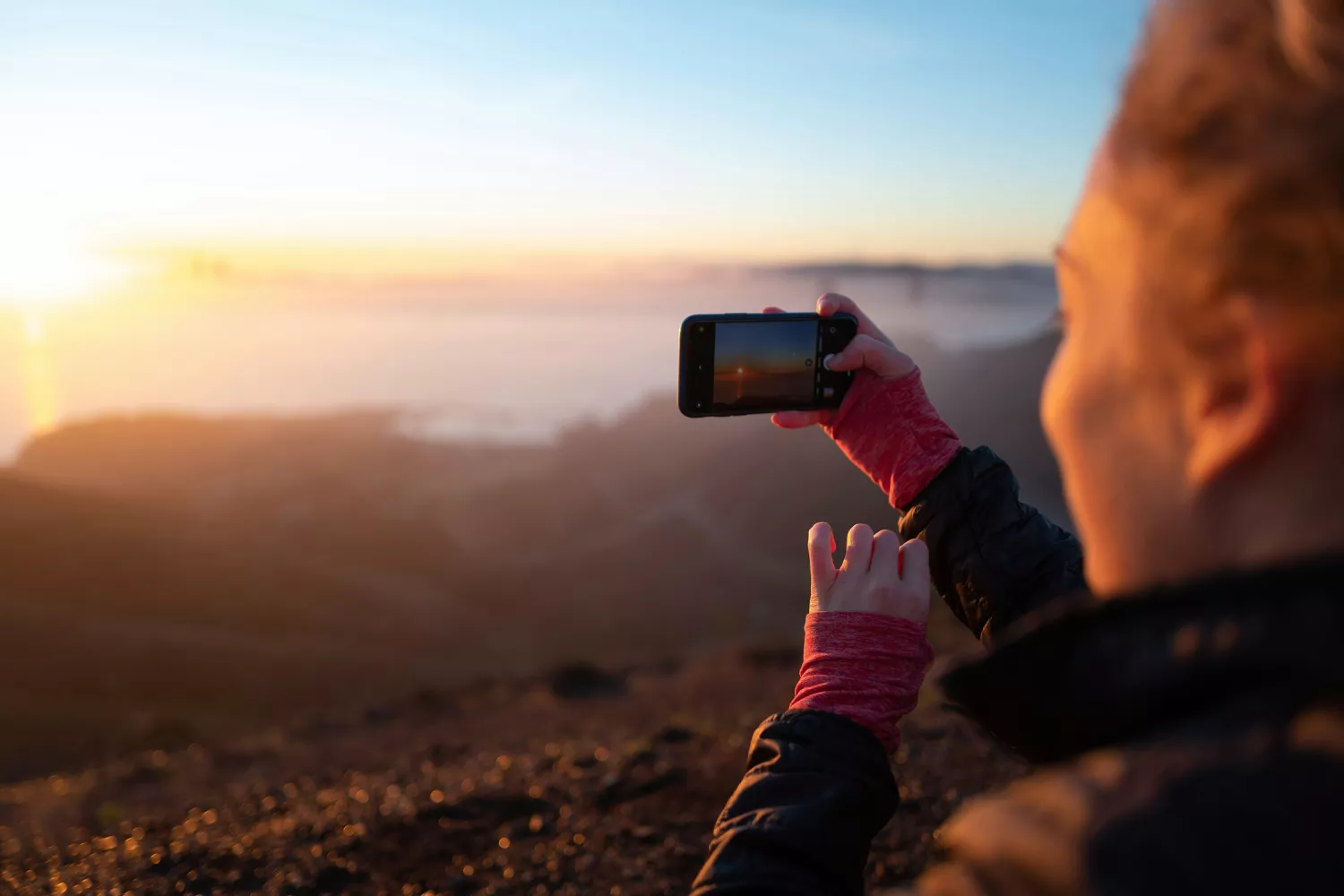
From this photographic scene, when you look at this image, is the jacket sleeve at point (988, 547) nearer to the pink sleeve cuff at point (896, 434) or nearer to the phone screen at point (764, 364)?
the pink sleeve cuff at point (896, 434)

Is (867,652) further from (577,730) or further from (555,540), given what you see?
(555,540)

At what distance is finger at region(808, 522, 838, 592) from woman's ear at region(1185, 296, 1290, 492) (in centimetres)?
104

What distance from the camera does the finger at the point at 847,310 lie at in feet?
10.3

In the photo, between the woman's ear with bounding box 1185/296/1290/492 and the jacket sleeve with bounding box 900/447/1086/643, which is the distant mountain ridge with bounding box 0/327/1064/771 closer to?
the jacket sleeve with bounding box 900/447/1086/643

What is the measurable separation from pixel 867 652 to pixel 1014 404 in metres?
59.1

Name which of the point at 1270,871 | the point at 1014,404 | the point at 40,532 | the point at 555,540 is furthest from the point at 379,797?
the point at 555,540

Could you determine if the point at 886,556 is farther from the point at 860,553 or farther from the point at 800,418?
the point at 800,418

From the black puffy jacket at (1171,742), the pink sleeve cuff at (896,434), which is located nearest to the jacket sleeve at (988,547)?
the pink sleeve cuff at (896,434)

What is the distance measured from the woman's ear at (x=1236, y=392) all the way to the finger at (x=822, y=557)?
3.43 feet

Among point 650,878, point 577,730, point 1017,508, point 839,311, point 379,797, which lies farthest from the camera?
point 577,730

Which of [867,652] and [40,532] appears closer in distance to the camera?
[867,652]

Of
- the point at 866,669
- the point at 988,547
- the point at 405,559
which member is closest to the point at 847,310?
the point at 988,547

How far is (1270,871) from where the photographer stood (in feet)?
3.73

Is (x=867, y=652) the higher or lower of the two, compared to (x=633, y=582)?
higher
